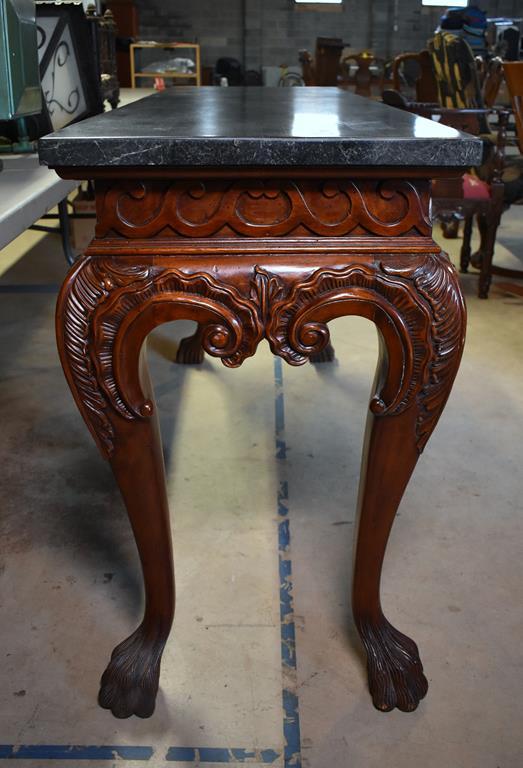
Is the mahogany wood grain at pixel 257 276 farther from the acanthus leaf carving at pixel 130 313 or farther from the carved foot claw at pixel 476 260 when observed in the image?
the carved foot claw at pixel 476 260

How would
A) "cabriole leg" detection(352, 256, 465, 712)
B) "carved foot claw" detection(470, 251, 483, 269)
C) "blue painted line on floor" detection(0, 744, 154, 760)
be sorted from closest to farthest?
1. "cabriole leg" detection(352, 256, 465, 712)
2. "blue painted line on floor" detection(0, 744, 154, 760)
3. "carved foot claw" detection(470, 251, 483, 269)

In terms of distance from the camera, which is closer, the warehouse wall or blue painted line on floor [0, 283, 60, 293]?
blue painted line on floor [0, 283, 60, 293]

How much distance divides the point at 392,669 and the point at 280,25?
12151mm

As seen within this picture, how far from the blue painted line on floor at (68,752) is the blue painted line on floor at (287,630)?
197mm

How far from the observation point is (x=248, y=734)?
103 centimetres

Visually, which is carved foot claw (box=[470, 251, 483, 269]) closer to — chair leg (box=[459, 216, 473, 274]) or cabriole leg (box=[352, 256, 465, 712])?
chair leg (box=[459, 216, 473, 274])

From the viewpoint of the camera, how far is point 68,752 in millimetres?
998

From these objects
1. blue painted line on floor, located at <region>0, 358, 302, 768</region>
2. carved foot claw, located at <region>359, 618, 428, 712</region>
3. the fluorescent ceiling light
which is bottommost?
blue painted line on floor, located at <region>0, 358, 302, 768</region>

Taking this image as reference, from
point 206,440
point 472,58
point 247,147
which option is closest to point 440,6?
point 472,58

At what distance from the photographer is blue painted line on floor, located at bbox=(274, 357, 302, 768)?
40.1 inches

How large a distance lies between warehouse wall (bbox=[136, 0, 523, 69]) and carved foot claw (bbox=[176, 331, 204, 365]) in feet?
34.5

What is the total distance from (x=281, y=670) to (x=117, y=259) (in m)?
0.70

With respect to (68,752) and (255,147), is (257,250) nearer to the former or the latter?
(255,147)

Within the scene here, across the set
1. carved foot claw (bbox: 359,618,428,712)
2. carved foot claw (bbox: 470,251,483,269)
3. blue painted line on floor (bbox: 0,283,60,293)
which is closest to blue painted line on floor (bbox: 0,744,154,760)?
carved foot claw (bbox: 359,618,428,712)
